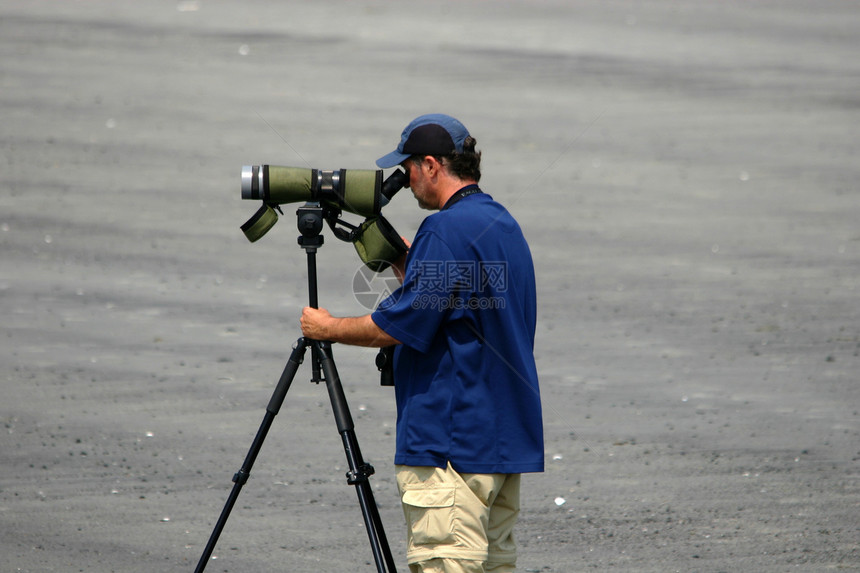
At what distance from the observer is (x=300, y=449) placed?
625 cm

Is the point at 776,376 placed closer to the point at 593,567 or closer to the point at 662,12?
the point at 593,567

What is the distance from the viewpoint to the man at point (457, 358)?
3672mm

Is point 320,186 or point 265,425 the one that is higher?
point 320,186

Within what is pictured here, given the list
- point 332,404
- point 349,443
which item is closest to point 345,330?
point 332,404

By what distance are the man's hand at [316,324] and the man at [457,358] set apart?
0.09 m

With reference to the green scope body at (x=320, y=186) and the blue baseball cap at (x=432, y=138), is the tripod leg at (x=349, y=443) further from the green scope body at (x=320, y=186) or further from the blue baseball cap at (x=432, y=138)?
the blue baseball cap at (x=432, y=138)

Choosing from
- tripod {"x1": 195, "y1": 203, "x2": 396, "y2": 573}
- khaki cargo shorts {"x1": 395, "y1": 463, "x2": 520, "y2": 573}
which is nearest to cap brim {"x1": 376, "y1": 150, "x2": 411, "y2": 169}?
tripod {"x1": 195, "y1": 203, "x2": 396, "y2": 573}

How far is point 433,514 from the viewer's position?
3721 mm

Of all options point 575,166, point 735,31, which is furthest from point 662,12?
point 575,166

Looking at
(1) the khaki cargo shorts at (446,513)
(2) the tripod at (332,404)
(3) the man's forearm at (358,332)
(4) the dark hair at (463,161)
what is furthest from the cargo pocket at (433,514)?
(4) the dark hair at (463,161)

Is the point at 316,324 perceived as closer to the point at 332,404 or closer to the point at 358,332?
the point at 358,332

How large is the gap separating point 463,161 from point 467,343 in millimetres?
592

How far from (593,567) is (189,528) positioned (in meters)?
1.81

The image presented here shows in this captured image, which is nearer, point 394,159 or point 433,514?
point 433,514
